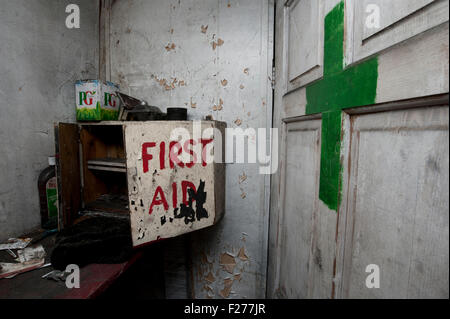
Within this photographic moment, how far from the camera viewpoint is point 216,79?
1374 millimetres

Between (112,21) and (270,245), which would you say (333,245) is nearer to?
(270,245)

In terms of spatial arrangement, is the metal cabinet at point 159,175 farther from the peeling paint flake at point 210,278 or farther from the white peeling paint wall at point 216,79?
the peeling paint flake at point 210,278

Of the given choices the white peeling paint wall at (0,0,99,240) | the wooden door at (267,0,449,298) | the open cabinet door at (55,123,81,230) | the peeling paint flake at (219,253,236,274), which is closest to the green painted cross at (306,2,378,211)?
the wooden door at (267,0,449,298)

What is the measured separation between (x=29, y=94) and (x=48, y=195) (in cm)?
51

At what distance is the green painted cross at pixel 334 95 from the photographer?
536 mm

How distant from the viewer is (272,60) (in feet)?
4.28

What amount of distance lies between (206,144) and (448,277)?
0.83 m

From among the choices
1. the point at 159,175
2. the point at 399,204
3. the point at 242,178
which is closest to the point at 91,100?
the point at 159,175

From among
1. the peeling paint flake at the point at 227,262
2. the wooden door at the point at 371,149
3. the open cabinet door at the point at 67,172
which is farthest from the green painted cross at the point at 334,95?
the open cabinet door at the point at 67,172

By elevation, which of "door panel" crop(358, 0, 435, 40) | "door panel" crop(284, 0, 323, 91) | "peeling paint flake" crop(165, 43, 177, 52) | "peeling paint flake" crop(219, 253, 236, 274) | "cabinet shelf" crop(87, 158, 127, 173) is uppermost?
"peeling paint flake" crop(165, 43, 177, 52)

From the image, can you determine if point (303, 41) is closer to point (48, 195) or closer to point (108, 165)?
point (108, 165)

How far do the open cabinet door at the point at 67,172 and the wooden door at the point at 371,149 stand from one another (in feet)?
3.74

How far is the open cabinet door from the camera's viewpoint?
1125 millimetres

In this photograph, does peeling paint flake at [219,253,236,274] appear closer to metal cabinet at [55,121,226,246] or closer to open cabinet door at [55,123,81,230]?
metal cabinet at [55,121,226,246]
